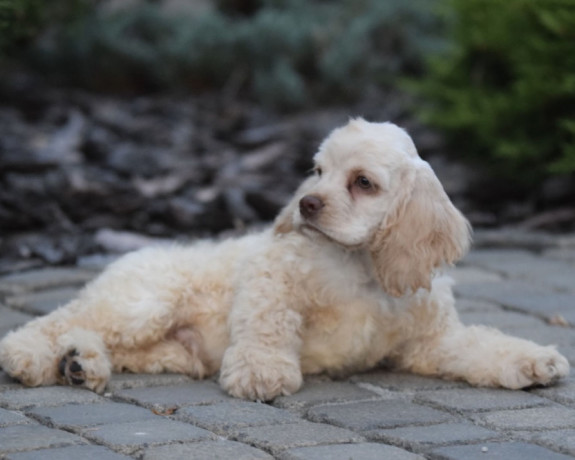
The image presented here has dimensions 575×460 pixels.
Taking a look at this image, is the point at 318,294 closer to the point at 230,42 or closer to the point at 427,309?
the point at 427,309

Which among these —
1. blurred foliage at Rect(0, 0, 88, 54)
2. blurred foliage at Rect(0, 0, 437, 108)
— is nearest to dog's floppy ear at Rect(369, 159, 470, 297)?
blurred foliage at Rect(0, 0, 88, 54)

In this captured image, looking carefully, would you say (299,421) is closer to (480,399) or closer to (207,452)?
(207,452)

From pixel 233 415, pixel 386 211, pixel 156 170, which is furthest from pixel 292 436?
pixel 156 170

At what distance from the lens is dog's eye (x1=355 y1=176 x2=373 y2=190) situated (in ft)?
13.6

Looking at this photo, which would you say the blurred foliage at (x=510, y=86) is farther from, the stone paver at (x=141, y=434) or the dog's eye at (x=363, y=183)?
the stone paver at (x=141, y=434)

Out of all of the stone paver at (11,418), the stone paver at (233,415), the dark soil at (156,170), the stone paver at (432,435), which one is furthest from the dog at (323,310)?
the dark soil at (156,170)

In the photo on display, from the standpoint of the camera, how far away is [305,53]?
34.7 feet

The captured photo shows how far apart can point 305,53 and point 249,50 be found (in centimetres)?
56

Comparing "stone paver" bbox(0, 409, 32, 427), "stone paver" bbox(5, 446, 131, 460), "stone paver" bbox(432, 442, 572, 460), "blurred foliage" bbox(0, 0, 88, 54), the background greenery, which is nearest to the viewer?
"stone paver" bbox(5, 446, 131, 460)

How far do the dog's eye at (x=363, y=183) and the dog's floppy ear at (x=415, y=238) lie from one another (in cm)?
13

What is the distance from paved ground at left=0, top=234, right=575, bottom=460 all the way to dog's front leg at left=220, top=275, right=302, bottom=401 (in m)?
0.07

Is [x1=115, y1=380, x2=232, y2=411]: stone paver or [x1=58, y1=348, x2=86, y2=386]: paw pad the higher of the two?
[x1=58, y1=348, x2=86, y2=386]: paw pad

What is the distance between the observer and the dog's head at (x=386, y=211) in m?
4.08

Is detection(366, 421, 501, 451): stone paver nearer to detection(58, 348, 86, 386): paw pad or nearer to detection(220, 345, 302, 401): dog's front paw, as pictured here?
detection(220, 345, 302, 401): dog's front paw
